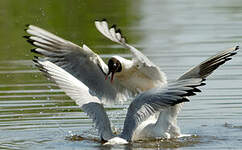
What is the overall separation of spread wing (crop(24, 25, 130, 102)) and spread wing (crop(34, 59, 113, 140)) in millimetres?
489

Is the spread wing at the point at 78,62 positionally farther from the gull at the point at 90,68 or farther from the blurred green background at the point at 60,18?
the blurred green background at the point at 60,18

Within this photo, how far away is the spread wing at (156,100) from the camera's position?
34.9ft

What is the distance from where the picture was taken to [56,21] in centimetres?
2239

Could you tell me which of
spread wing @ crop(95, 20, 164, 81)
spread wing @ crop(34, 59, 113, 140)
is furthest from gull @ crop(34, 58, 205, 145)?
spread wing @ crop(95, 20, 164, 81)

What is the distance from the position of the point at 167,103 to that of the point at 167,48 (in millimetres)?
6680

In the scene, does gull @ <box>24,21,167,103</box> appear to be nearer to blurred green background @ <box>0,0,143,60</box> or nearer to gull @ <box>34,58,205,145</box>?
gull @ <box>34,58,205,145</box>

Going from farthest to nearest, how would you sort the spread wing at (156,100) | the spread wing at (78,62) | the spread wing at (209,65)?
the spread wing at (78,62), the spread wing at (209,65), the spread wing at (156,100)

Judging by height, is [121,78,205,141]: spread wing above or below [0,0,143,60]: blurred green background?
below

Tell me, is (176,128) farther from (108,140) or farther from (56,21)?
(56,21)

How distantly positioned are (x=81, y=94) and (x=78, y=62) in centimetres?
81

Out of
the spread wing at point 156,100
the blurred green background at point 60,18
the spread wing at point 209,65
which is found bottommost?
the spread wing at point 156,100

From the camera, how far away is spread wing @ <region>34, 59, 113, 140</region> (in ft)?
36.9

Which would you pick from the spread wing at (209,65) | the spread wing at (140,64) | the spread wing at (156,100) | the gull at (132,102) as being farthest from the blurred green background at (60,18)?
the spread wing at (156,100)

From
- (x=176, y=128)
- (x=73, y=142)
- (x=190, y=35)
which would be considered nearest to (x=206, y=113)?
(x=176, y=128)
